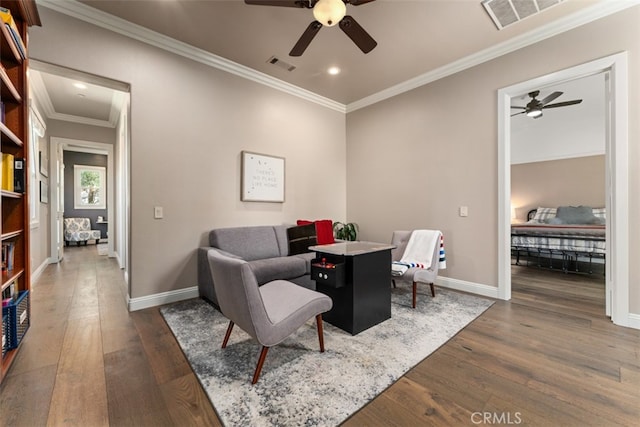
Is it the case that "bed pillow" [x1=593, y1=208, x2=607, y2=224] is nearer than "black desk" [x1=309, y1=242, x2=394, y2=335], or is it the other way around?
"black desk" [x1=309, y1=242, x2=394, y2=335]

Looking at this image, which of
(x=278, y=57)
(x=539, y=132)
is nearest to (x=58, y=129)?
(x=278, y=57)

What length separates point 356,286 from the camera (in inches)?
89.8

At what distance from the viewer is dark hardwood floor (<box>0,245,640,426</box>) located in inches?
54.4

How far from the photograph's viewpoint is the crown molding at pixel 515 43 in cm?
249

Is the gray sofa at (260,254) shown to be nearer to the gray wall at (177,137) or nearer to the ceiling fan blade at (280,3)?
the gray wall at (177,137)

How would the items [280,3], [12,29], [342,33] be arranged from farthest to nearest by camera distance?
1. [342,33]
2. [280,3]
3. [12,29]

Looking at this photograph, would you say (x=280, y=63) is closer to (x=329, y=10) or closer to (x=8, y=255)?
(x=329, y=10)

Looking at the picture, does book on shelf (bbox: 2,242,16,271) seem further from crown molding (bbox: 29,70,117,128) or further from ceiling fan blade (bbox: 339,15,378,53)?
ceiling fan blade (bbox: 339,15,378,53)

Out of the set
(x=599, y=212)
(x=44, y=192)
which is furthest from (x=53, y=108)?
(x=599, y=212)

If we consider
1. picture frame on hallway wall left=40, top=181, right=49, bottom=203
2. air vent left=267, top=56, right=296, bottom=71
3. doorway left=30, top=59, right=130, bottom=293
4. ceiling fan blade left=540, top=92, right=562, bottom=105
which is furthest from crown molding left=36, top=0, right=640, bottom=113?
picture frame on hallway wall left=40, top=181, right=49, bottom=203

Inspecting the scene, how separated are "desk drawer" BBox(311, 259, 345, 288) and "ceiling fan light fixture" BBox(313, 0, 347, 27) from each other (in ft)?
6.01

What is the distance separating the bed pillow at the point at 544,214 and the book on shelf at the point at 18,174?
8513 mm

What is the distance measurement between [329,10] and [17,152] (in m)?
2.64

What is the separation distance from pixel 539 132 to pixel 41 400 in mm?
8681
